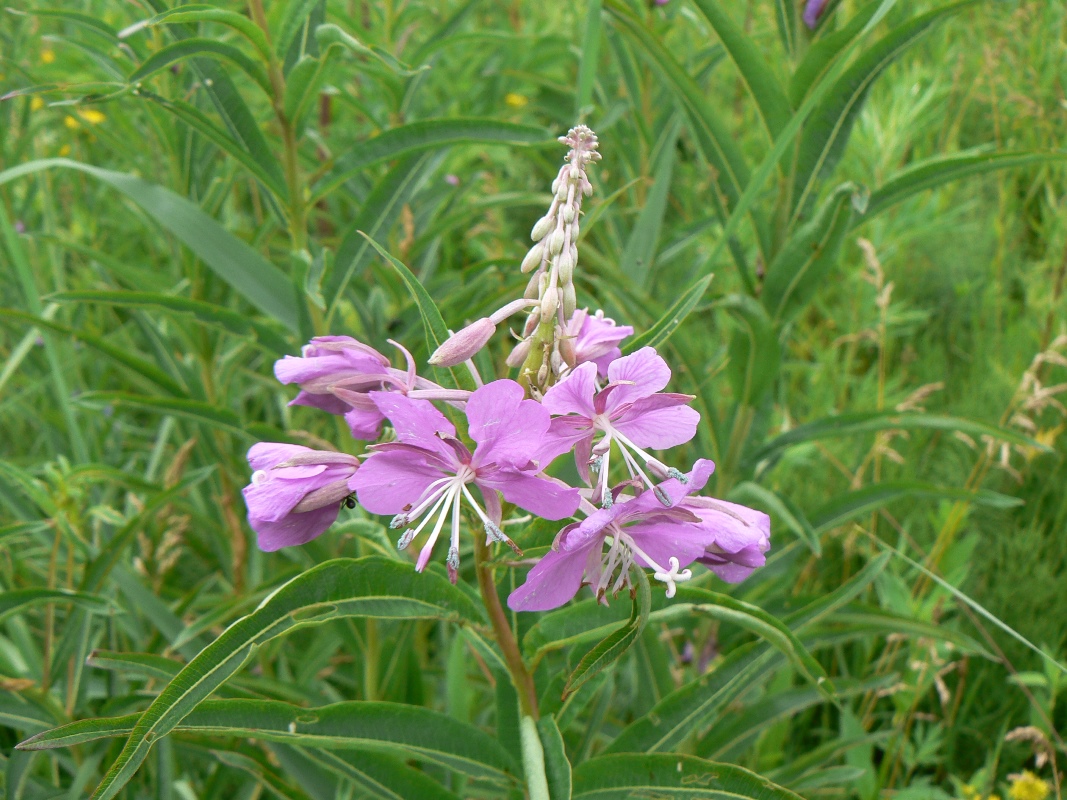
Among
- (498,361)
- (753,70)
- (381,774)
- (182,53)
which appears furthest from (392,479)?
(498,361)

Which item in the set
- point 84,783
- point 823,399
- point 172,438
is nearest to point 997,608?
point 823,399

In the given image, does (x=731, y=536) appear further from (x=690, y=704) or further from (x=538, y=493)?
(x=690, y=704)

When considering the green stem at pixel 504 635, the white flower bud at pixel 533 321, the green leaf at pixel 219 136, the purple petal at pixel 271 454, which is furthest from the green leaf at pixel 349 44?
the green stem at pixel 504 635

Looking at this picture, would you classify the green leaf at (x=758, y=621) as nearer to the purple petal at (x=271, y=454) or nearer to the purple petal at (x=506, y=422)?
the purple petal at (x=506, y=422)

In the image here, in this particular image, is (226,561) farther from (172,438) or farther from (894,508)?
(894,508)

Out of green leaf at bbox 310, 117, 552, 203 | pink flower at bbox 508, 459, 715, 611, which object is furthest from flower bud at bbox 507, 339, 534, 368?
green leaf at bbox 310, 117, 552, 203

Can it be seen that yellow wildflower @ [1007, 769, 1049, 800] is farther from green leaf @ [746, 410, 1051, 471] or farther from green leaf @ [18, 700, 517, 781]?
green leaf @ [18, 700, 517, 781]
